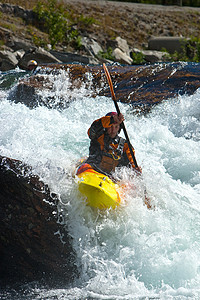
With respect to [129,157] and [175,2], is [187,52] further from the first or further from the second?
[175,2]

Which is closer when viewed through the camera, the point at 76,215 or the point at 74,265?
the point at 74,265

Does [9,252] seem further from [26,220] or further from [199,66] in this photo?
[199,66]

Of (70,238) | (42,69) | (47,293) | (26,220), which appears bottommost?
(47,293)

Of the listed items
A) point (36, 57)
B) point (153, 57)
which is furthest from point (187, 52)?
point (36, 57)

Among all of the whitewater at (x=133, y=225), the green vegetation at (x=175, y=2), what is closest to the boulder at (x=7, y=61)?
the whitewater at (x=133, y=225)

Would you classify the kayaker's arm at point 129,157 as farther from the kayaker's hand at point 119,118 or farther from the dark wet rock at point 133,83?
the dark wet rock at point 133,83

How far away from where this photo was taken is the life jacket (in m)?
4.58

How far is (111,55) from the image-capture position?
14.4 metres

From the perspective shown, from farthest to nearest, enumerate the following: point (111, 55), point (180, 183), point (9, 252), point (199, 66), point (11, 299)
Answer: point (111, 55), point (199, 66), point (180, 183), point (9, 252), point (11, 299)

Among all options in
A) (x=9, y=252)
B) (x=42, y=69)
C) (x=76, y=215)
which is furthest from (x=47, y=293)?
(x=42, y=69)

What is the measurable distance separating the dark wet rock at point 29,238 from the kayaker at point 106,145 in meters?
1.03

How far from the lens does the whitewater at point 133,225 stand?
11.2ft

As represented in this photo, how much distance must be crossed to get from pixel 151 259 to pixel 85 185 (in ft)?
3.42

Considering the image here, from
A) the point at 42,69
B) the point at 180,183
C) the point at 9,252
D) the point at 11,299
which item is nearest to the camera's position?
the point at 11,299
